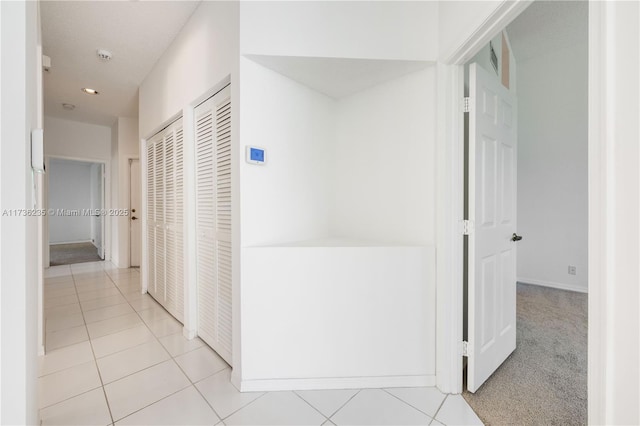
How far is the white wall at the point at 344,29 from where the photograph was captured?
167 cm

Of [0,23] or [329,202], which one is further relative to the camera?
[329,202]

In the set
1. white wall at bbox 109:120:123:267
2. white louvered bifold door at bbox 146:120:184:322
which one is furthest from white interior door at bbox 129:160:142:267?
white louvered bifold door at bbox 146:120:184:322

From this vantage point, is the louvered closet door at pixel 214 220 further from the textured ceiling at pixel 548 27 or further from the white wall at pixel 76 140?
the white wall at pixel 76 140

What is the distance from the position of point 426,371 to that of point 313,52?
2148mm

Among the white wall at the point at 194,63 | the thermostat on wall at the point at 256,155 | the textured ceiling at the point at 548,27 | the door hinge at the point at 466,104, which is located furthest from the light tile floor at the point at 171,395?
the textured ceiling at the point at 548,27

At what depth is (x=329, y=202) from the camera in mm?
2293

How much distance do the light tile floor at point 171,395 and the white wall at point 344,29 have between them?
2102 mm

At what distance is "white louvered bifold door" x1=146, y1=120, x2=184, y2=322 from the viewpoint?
2.66m

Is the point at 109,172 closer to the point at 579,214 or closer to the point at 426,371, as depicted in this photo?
the point at 426,371

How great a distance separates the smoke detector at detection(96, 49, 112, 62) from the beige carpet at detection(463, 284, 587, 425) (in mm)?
4428

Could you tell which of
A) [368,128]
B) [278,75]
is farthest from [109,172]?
[368,128]

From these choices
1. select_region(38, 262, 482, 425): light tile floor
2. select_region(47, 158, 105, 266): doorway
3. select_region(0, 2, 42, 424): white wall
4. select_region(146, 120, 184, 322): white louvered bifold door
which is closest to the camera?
select_region(0, 2, 42, 424): white wall

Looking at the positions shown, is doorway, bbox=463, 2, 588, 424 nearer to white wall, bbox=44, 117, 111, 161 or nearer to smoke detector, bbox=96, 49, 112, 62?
smoke detector, bbox=96, 49, 112, 62

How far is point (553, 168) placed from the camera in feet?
12.7
